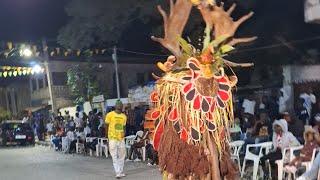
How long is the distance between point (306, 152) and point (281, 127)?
58.0 inches

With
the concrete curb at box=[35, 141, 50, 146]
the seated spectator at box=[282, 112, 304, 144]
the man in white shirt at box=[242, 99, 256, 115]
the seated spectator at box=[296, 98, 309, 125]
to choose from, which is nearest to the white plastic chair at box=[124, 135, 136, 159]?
the man in white shirt at box=[242, 99, 256, 115]

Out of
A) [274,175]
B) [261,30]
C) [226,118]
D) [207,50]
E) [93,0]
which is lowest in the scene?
[274,175]

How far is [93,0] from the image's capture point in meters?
16.4

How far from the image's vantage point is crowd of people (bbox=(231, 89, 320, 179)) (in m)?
9.23

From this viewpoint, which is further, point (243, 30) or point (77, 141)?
point (77, 141)

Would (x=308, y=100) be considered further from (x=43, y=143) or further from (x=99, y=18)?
(x=43, y=143)

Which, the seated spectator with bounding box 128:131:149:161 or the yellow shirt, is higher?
the yellow shirt

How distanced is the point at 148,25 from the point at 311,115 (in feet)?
22.9

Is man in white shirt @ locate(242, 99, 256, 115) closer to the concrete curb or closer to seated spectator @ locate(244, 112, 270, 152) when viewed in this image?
seated spectator @ locate(244, 112, 270, 152)

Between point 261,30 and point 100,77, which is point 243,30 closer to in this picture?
point 261,30

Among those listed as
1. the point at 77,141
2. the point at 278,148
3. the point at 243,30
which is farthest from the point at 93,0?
the point at 278,148

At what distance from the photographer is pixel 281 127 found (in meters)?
10.6

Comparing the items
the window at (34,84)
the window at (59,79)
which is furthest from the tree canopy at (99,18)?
the window at (34,84)

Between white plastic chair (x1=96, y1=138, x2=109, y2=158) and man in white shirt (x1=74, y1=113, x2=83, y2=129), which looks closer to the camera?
white plastic chair (x1=96, y1=138, x2=109, y2=158)
